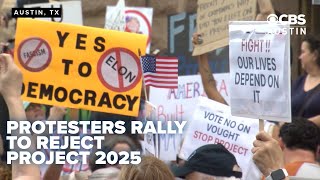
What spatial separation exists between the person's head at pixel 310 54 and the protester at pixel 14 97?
243 centimetres

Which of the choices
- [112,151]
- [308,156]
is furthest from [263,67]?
[112,151]

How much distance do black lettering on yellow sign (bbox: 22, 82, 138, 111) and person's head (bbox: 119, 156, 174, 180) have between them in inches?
70.1

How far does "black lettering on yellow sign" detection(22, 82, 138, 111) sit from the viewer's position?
5594 millimetres

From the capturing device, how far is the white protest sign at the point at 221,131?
5.75 metres

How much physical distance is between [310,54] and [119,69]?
46.6 inches

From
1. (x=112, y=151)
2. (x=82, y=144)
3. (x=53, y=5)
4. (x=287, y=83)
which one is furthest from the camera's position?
(x=53, y=5)

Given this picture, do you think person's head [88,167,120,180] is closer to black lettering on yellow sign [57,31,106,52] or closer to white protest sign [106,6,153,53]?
black lettering on yellow sign [57,31,106,52]

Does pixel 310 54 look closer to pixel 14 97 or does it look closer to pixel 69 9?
pixel 69 9

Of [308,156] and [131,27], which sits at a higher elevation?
[131,27]

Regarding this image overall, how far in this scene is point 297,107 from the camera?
5855 mm

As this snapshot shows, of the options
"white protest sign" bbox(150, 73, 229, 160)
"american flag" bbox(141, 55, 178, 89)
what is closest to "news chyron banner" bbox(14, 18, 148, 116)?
"american flag" bbox(141, 55, 178, 89)

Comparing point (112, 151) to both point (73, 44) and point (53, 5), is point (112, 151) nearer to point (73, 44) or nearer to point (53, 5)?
point (73, 44)

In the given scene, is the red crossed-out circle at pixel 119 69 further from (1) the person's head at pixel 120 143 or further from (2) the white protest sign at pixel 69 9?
(2) the white protest sign at pixel 69 9

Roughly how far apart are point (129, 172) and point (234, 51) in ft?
3.76
